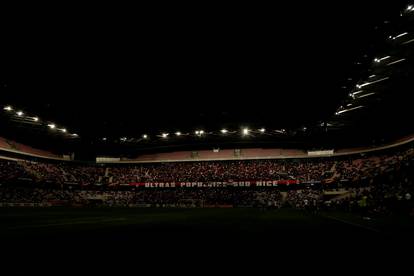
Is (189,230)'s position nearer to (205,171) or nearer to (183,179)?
(183,179)

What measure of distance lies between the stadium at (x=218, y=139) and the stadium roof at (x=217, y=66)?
16 centimetres

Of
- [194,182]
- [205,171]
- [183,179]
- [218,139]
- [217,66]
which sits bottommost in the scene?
[194,182]

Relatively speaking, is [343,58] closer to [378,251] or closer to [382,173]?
[378,251]

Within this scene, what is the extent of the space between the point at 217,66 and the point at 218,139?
115ft

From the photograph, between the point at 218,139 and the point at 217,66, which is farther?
the point at 218,139

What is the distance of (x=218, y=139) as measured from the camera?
55938 mm

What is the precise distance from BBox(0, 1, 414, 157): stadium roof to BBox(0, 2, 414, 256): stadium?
161mm

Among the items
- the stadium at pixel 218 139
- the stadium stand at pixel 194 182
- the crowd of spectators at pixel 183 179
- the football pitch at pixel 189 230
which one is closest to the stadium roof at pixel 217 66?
the stadium at pixel 218 139

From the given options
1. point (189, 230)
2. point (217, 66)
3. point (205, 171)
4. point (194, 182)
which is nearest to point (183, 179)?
point (194, 182)

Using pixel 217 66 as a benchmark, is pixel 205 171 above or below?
below

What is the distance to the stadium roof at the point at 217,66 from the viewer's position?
1616cm

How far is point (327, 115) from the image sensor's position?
122 feet

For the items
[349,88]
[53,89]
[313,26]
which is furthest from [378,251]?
[53,89]

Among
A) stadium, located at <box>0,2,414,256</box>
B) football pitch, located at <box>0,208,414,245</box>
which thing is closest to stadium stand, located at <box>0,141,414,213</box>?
stadium, located at <box>0,2,414,256</box>
